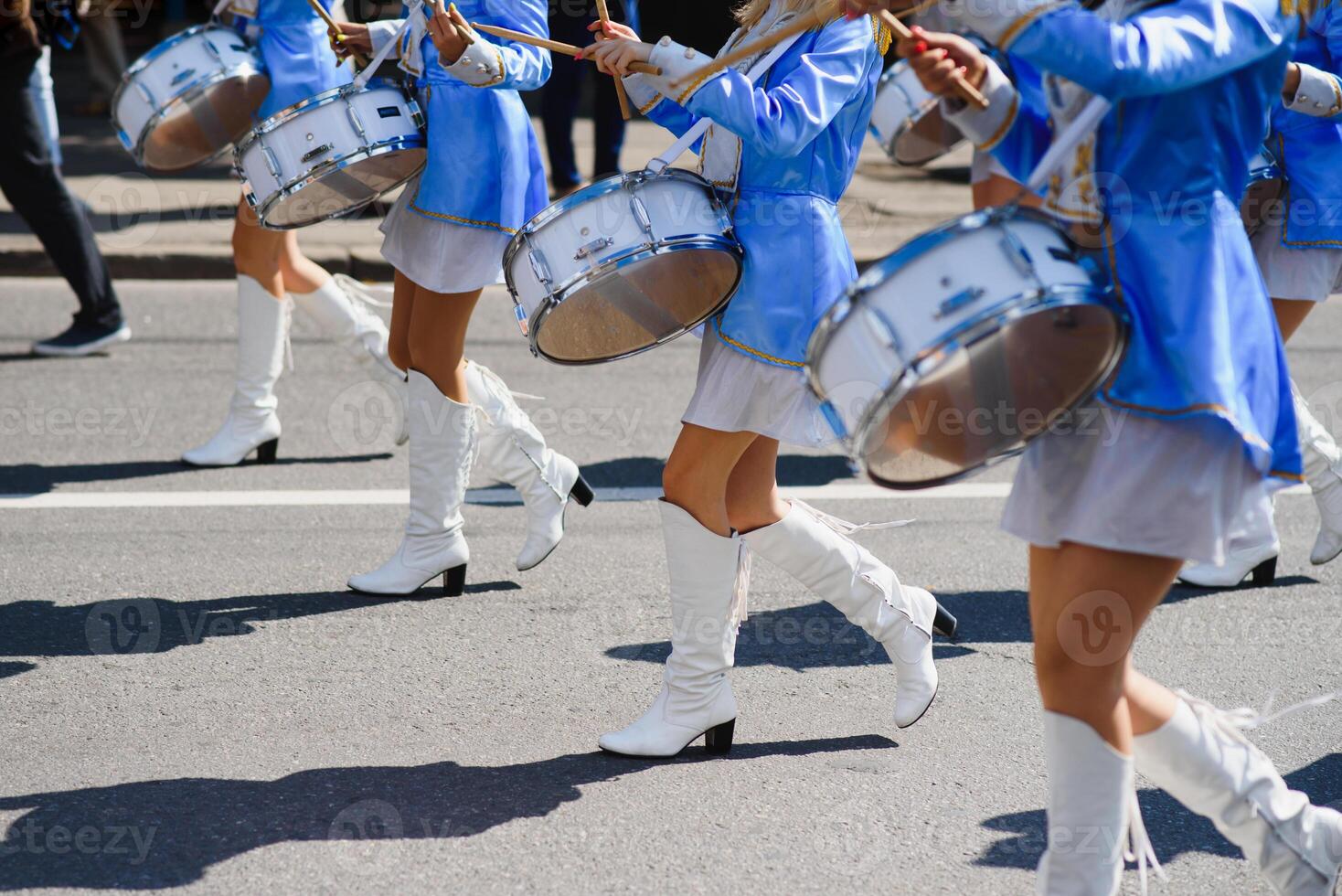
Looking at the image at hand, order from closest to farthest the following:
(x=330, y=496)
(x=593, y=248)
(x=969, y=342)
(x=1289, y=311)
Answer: (x=969, y=342)
(x=593, y=248)
(x=1289, y=311)
(x=330, y=496)

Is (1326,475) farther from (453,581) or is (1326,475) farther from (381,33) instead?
(381,33)

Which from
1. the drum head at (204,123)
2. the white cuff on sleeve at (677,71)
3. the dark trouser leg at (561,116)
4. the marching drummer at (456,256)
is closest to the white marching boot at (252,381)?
the drum head at (204,123)

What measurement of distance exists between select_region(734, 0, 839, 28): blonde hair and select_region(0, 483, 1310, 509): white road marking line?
2.16 metres

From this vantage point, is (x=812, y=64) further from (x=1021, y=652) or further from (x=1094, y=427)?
(x=1021, y=652)

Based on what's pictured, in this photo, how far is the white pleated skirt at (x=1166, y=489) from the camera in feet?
7.47

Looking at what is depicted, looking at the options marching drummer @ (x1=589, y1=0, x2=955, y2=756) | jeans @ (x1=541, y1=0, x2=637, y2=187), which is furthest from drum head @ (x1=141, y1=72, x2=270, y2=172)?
jeans @ (x1=541, y1=0, x2=637, y2=187)

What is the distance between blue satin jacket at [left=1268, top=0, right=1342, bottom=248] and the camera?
3965 millimetres

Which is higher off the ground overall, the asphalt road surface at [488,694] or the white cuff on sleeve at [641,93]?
the white cuff on sleeve at [641,93]

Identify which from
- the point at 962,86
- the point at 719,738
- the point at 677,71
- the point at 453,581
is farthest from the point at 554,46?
the point at 453,581

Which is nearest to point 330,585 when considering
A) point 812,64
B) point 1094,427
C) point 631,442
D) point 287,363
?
point 287,363

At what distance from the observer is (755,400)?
3.16 meters

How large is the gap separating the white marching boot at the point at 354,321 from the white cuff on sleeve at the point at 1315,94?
115 inches

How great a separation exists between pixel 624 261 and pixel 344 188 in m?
1.34

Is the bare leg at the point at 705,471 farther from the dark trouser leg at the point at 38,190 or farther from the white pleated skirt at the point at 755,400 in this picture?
the dark trouser leg at the point at 38,190
